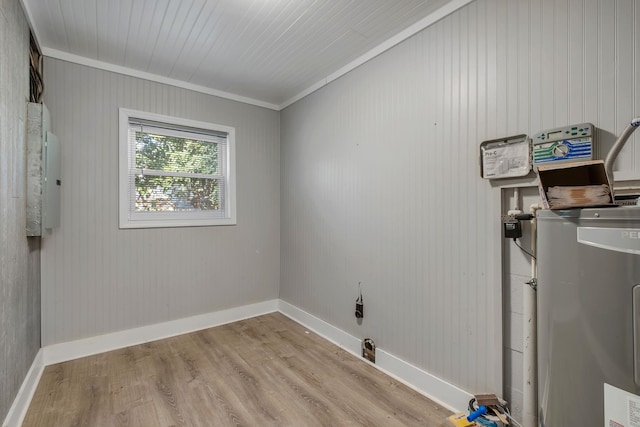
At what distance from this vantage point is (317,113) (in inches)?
118

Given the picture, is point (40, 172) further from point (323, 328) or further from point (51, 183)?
point (323, 328)

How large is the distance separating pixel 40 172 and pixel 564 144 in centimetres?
315

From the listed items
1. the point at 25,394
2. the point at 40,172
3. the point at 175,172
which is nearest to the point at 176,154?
the point at 175,172

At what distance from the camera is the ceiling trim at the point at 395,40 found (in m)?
1.82

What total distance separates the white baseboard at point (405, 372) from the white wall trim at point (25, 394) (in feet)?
6.97

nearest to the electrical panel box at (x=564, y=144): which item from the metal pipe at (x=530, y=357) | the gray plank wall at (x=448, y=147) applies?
the gray plank wall at (x=448, y=147)

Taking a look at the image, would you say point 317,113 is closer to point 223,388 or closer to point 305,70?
point 305,70

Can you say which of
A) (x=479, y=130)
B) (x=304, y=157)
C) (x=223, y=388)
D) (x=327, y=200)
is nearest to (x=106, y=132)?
(x=304, y=157)

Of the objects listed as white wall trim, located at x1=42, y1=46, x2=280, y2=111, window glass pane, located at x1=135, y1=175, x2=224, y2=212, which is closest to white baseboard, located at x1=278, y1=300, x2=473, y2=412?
window glass pane, located at x1=135, y1=175, x2=224, y2=212

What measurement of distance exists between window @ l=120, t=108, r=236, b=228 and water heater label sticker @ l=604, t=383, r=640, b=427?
3.06 metres

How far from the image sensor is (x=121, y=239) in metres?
→ 2.68

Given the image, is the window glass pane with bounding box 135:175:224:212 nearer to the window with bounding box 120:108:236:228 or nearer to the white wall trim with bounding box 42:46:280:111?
the window with bounding box 120:108:236:228

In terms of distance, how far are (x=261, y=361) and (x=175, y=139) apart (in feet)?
7.54

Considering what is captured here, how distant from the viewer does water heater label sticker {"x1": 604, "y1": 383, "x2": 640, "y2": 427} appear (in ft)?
2.51
